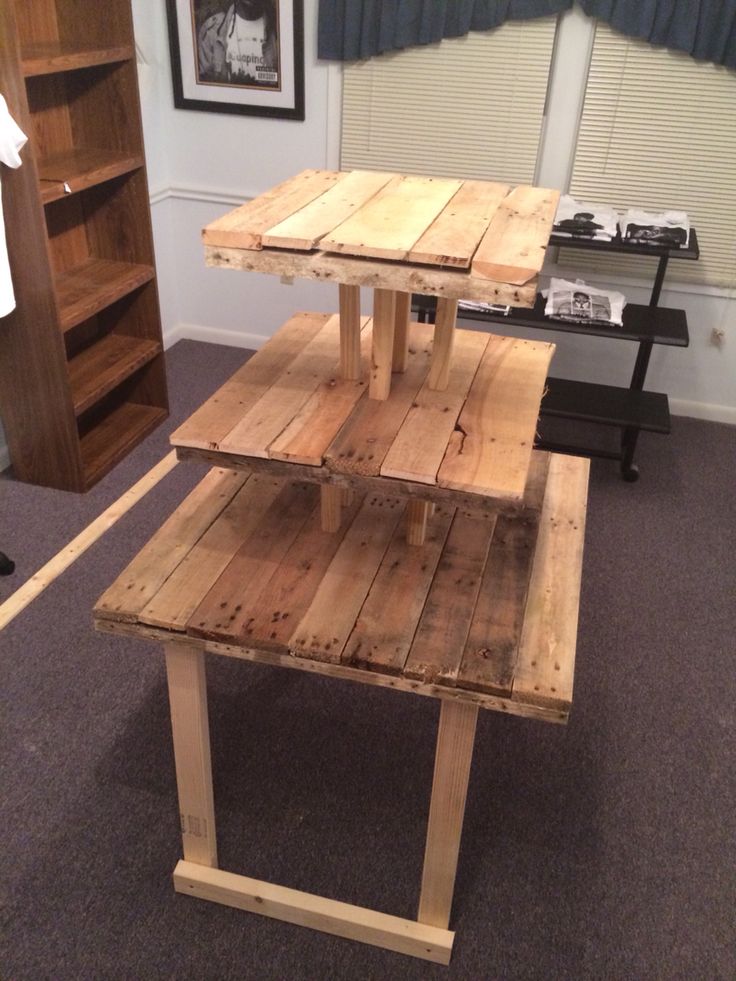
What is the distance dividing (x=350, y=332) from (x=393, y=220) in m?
0.22

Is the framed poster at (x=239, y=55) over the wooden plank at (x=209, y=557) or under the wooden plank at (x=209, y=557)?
over

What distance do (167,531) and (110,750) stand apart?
69cm

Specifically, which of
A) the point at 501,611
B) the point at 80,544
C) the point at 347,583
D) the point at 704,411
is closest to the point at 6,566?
the point at 80,544

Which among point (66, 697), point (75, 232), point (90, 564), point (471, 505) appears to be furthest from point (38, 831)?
point (75, 232)

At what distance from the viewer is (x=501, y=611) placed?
58.7 inches

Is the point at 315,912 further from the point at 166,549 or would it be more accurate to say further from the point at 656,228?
the point at 656,228

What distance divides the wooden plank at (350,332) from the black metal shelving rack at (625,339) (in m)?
1.40

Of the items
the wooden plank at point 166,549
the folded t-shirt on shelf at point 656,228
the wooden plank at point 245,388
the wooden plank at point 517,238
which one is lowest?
the wooden plank at point 166,549

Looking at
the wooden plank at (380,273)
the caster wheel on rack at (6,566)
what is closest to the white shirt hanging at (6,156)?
the caster wheel on rack at (6,566)

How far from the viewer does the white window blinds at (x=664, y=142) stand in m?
3.03

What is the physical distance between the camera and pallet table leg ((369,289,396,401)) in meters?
1.48

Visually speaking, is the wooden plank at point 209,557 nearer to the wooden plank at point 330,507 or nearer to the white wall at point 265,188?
the wooden plank at point 330,507

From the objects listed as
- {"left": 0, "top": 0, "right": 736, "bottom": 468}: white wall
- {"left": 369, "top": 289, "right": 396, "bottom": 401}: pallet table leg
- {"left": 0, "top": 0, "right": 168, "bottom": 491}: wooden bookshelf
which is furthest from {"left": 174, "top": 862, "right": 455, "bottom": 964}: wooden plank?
{"left": 0, "top": 0, "right": 736, "bottom": 468}: white wall

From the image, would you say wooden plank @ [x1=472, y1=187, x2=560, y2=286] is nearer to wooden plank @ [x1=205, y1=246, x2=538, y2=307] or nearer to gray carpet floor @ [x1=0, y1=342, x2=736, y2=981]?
wooden plank @ [x1=205, y1=246, x2=538, y2=307]
